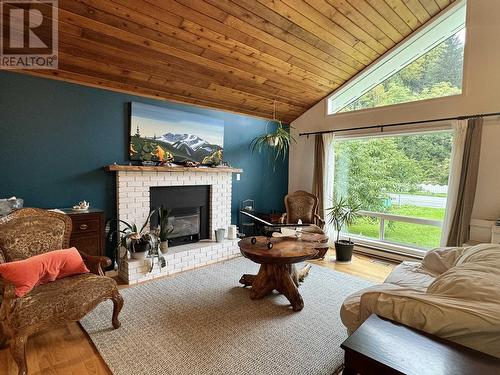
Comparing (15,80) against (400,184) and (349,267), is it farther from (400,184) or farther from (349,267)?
(400,184)

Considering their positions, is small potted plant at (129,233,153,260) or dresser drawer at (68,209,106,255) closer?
dresser drawer at (68,209,106,255)

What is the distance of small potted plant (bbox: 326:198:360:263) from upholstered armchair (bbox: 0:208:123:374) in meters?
3.06

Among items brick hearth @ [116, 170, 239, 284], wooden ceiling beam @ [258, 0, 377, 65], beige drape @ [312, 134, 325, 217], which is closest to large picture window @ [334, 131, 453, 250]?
beige drape @ [312, 134, 325, 217]

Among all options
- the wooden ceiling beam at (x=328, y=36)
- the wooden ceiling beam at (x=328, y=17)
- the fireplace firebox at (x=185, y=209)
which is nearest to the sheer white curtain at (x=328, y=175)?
the wooden ceiling beam at (x=328, y=36)

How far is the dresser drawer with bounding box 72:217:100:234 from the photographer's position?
2.83 meters

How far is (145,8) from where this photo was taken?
2453 mm

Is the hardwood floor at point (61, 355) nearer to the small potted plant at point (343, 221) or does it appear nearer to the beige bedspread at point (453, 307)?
the beige bedspread at point (453, 307)

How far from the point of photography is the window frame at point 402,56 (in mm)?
3680

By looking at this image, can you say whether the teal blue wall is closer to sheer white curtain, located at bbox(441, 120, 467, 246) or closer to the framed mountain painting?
the framed mountain painting

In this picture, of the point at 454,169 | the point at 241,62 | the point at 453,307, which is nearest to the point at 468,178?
the point at 454,169

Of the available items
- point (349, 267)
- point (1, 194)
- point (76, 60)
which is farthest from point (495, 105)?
Result: point (1, 194)

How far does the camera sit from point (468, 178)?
11.3ft

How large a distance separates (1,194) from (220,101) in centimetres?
292

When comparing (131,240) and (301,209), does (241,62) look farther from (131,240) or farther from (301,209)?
(131,240)
